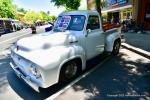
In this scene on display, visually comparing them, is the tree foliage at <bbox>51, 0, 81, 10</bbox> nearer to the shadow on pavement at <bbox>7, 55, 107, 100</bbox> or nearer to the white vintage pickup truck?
the white vintage pickup truck

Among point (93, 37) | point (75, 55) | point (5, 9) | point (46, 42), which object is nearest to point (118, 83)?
point (75, 55)

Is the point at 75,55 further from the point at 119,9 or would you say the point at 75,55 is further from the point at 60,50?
the point at 119,9

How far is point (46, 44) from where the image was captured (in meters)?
4.73

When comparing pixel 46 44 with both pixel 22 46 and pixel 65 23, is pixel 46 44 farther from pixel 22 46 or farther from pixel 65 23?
pixel 65 23

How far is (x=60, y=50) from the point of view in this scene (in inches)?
186

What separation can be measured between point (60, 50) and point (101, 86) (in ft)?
5.22

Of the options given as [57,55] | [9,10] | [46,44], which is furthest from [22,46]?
[9,10]

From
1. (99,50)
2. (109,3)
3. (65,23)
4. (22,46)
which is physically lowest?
(99,50)

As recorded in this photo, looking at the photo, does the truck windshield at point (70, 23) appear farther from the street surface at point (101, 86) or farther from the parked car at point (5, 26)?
the parked car at point (5, 26)

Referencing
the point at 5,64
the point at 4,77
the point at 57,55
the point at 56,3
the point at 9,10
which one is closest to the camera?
the point at 57,55

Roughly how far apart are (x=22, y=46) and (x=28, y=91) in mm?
1208

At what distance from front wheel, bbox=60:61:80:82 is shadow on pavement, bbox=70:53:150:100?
0.28 metres

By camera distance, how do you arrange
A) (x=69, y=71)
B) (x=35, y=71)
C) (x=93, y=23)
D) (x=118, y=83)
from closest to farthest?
(x=35, y=71) < (x=69, y=71) < (x=118, y=83) < (x=93, y=23)

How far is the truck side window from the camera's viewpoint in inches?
238
